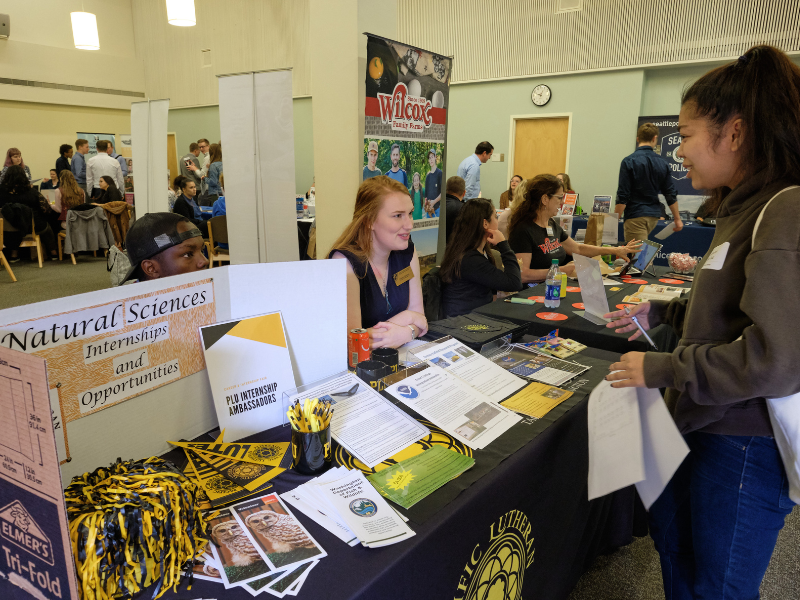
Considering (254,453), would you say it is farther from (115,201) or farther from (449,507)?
(115,201)

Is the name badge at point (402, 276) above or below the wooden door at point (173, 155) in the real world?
below

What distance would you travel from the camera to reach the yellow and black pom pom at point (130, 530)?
66cm

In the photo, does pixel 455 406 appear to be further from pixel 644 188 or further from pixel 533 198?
pixel 644 188

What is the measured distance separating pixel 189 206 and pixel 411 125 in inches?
155

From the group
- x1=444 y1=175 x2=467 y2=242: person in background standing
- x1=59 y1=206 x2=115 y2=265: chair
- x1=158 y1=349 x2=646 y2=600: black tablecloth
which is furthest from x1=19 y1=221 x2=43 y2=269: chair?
x1=158 y1=349 x2=646 y2=600: black tablecloth

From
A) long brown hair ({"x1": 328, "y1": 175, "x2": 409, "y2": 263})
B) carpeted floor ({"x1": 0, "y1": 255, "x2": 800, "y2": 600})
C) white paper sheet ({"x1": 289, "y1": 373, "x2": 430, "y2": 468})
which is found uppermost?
long brown hair ({"x1": 328, "y1": 175, "x2": 409, "y2": 263})

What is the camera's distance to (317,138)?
361 centimetres

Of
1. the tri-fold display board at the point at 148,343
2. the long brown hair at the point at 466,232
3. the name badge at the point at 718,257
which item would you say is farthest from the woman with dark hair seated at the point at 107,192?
the name badge at the point at 718,257

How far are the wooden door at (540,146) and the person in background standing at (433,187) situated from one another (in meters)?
4.28

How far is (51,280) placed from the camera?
20.4 feet

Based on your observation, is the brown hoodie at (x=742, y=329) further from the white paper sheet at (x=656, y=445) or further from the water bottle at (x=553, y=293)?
the water bottle at (x=553, y=293)

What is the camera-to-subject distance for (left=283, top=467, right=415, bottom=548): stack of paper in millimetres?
832

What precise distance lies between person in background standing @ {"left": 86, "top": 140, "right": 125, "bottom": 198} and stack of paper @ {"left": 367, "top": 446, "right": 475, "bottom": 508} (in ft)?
27.3

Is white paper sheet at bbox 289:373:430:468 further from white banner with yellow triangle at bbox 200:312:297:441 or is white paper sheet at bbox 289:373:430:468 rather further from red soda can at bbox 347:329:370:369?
red soda can at bbox 347:329:370:369
